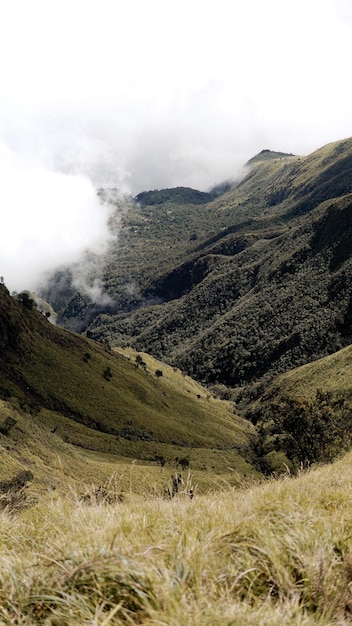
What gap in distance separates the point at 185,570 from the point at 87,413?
108 m

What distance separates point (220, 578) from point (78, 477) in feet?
215

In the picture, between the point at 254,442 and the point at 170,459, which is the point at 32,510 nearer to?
the point at 170,459

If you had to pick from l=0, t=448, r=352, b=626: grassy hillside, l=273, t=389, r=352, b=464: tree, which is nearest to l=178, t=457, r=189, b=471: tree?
l=273, t=389, r=352, b=464: tree

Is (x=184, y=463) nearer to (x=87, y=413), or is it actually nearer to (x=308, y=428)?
(x=87, y=413)

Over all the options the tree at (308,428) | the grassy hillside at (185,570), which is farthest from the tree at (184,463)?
the grassy hillside at (185,570)

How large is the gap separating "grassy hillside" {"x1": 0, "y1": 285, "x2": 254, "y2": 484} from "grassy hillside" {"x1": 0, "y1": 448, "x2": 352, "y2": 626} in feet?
206

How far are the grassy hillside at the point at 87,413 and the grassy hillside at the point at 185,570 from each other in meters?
62.7

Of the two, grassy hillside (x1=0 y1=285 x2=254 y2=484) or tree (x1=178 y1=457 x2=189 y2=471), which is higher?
grassy hillside (x1=0 y1=285 x2=254 y2=484)

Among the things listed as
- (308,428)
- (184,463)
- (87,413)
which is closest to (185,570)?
(308,428)

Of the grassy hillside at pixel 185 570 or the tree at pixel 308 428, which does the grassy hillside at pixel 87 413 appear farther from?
the grassy hillside at pixel 185 570

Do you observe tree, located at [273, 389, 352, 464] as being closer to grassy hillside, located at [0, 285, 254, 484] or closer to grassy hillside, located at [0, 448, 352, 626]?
grassy hillside, located at [0, 285, 254, 484]

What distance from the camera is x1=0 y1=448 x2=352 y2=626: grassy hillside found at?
2.54 m

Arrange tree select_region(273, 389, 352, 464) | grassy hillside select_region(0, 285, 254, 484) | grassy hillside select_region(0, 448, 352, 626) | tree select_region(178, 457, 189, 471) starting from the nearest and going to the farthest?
1. grassy hillside select_region(0, 448, 352, 626)
2. tree select_region(273, 389, 352, 464)
3. grassy hillside select_region(0, 285, 254, 484)
4. tree select_region(178, 457, 189, 471)

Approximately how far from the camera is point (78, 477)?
62312 mm
